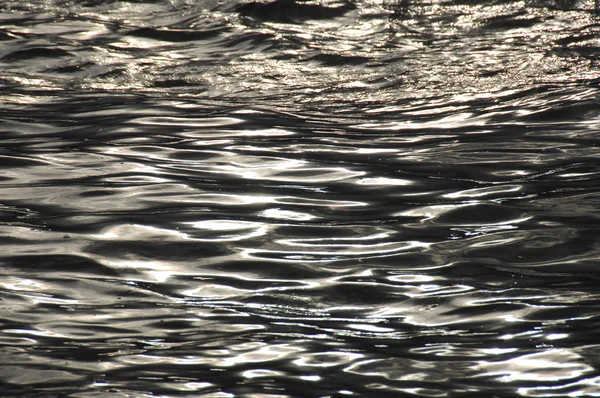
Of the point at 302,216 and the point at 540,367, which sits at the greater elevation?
the point at 302,216

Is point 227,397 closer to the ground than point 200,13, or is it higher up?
closer to the ground

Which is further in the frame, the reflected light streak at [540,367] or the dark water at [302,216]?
the dark water at [302,216]

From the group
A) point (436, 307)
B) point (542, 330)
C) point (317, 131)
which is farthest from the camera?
point (317, 131)

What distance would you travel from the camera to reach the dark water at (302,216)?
7.89 ft

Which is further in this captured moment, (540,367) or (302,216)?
(302,216)

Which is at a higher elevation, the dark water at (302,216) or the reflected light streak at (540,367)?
the dark water at (302,216)

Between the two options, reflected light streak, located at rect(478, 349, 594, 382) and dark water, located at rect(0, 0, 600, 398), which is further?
dark water, located at rect(0, 0, 600, 398)

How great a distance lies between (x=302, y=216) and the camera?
3.40 metres

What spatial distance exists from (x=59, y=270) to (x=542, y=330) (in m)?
1.50

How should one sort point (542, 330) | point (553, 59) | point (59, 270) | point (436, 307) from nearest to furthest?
1. point (542, 330)
2. point (436, 307)
3. point (59, 270)
4. point (553, 59)

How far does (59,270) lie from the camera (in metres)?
2.98

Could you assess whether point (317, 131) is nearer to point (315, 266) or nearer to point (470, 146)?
point (470, 146)

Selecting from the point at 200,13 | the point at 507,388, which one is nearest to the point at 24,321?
the point at 507,388

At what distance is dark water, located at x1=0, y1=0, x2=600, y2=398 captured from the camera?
2406 millimetres
